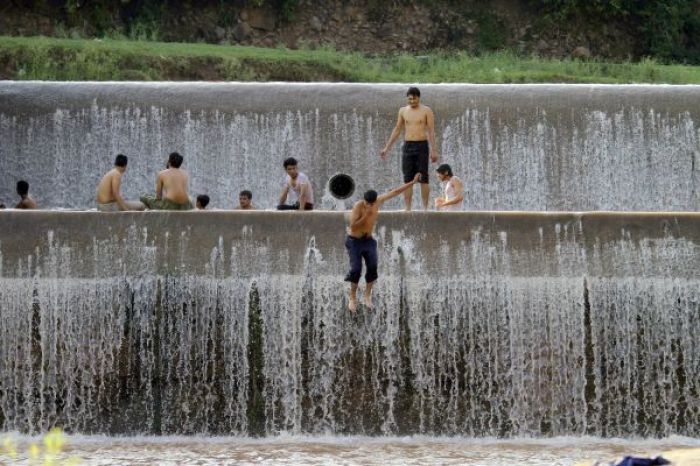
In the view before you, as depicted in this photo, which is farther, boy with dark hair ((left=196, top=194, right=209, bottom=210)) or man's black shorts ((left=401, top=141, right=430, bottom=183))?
boy with dark hair ((left=196, top=194, right=209, bottom=210))

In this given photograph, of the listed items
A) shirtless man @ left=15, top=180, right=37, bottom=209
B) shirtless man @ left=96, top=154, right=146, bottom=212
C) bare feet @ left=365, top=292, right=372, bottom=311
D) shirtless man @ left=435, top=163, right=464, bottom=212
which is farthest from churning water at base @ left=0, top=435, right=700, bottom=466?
shirtless man @ left=15, top=180, right=37, bottom=209

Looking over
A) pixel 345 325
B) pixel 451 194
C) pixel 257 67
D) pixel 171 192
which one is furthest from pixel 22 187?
pixel 257 67

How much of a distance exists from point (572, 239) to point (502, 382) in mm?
1285

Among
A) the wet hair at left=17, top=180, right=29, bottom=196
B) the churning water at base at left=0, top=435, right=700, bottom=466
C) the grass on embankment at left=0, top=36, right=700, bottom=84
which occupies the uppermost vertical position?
the grass on embankment at left=0, top=36, right=700, bottom=84

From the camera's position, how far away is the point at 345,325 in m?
11.8

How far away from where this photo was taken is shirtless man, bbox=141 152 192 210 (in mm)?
12820

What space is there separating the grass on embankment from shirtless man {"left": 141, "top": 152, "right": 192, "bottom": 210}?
5673mm

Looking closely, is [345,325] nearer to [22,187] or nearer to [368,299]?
[368,299]

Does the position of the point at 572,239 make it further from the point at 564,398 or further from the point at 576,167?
the point at 576,167

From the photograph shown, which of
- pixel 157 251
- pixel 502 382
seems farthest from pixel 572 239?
pixel 157 251

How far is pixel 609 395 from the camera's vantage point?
1194 cm

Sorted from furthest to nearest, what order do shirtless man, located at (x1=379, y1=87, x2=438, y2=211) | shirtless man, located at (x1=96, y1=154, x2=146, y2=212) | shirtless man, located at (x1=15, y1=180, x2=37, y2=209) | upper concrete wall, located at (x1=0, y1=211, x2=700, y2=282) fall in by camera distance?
shirtless man, located at (x1=15, y1=180, x2=37, y2=209) < shirtless man, located at (x1=379, y1=87, x2=438, y2=211) < shirtless man, located at (x1=96, y1=154, x2=146, y2=212) < upper concrete wall, located at (x1=0, y1=211, x2=700, y2=282)

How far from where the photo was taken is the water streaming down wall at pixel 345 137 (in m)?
15.4

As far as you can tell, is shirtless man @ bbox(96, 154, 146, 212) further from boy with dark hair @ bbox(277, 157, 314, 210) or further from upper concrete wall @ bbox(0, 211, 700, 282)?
boy with dark hair @ bbox(277, 157, 314, 210)
